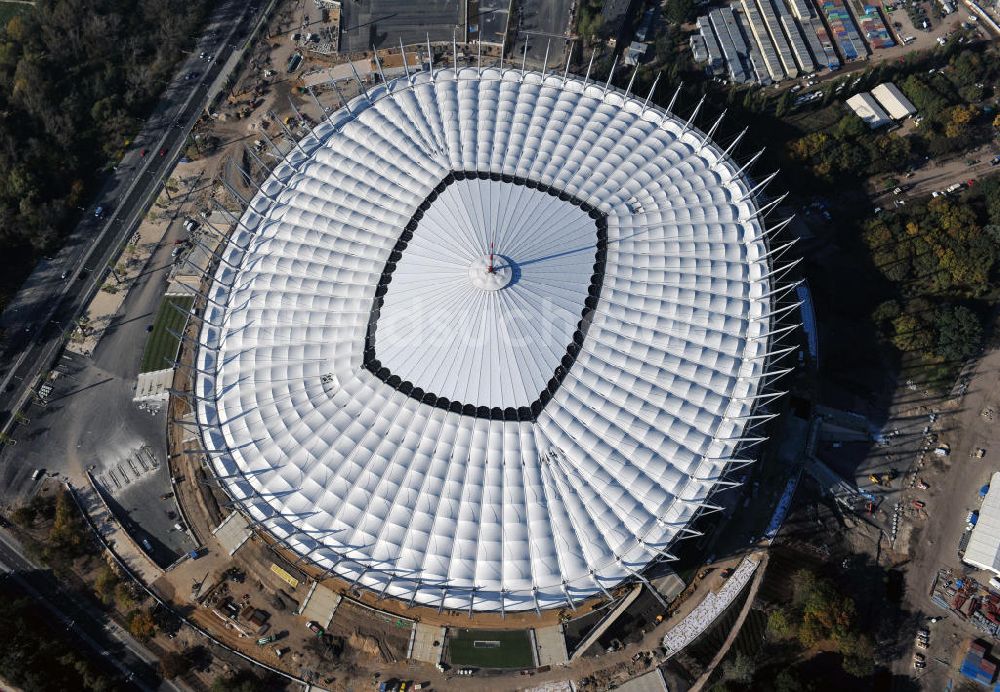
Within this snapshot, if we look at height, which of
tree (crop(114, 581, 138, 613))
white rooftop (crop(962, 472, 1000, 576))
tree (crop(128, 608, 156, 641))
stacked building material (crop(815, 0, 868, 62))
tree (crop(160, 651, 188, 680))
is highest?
stacked building material (crop(815, 0, 868, 62))

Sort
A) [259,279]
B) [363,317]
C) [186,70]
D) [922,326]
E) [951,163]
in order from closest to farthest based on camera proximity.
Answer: [363,317]
[259,279]
[922,326]
[951,163]
[186,70]

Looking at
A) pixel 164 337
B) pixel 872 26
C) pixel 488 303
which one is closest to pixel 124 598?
pixel 164 337

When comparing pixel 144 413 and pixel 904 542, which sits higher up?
pixel 904 542

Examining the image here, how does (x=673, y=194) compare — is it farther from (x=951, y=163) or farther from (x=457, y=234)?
(x=951, y=163)

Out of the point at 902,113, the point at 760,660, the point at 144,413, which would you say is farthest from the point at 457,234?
the point at 902,113

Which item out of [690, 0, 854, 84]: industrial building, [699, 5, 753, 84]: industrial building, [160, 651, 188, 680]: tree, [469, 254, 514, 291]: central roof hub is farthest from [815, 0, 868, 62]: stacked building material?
[160, 651, 188, 680]: tree

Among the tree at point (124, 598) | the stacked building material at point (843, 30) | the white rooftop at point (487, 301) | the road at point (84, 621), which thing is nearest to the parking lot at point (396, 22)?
the white rooftop at point (487, 301)

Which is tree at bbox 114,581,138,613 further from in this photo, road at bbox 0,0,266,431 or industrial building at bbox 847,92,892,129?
industrial building at bbox 847,92,892,129
